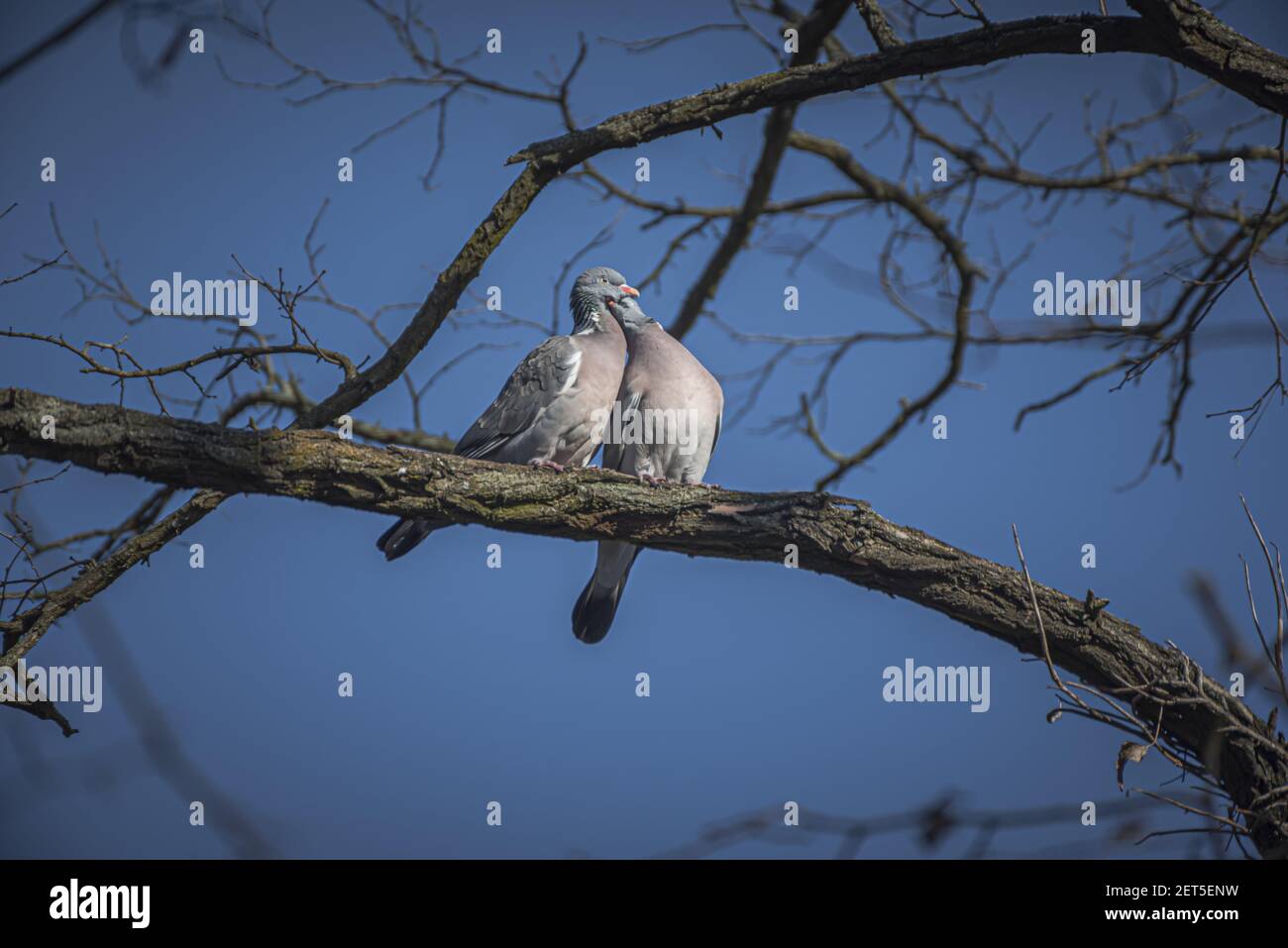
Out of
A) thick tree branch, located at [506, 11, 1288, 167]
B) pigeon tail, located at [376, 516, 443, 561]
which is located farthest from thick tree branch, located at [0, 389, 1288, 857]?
thick tree branch, located at [506, 11, 1288, 167]

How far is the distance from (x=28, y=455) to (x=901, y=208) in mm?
3739

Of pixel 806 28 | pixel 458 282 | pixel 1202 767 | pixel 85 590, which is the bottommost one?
pixel 1202 767

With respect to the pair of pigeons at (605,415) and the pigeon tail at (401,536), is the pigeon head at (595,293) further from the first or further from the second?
the pigeon tail at (401,536)

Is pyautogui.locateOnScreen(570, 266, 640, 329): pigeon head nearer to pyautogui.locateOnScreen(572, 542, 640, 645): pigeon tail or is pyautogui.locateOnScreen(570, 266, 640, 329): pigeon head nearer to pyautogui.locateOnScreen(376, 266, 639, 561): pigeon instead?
pyautogui.locateOnScreen(376, 266, 639, 561): pigeon

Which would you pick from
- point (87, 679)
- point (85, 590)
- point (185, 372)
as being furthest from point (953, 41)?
point (87, 679)

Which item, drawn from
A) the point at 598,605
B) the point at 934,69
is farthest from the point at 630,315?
the point at 934,69

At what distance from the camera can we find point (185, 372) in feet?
11.6

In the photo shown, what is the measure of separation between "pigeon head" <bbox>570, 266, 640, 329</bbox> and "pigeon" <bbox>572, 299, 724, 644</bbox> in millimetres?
247

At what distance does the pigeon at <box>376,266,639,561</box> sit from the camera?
4.50 m

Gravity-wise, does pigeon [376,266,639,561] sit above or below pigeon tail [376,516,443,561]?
above

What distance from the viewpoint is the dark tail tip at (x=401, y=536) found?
160 inches

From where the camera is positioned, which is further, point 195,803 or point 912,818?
point 195,803

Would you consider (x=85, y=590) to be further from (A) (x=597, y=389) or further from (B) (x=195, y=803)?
(A) (x=597, y=389)

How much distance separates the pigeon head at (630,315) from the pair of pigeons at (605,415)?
0.03m
